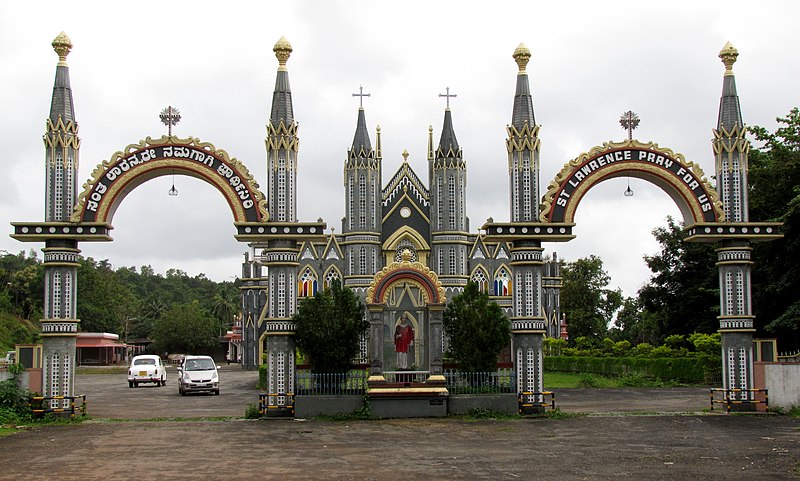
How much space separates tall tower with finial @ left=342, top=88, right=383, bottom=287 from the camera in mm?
48781

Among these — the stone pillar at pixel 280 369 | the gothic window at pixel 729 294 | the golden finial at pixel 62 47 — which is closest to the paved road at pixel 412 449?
the stone pillar at pixel 280 369

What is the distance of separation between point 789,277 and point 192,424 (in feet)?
70.1

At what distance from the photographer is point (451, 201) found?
4931cm

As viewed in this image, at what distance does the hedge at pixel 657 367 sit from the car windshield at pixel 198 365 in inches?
755

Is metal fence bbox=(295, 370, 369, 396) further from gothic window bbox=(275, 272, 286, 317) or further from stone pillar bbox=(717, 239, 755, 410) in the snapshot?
stone pillar bbox=(717, 239, 755, 410)

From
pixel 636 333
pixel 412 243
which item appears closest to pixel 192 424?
pixel 412 243

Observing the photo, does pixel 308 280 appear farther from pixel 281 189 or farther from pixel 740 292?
pixel 740 292

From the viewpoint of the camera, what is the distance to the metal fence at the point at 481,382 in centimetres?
2192

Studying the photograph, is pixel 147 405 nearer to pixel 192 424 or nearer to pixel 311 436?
pixel 192 424

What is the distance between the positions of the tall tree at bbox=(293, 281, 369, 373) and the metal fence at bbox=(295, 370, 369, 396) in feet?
1.40

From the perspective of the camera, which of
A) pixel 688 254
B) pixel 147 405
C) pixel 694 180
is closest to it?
pixel 694 180

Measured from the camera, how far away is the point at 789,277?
3103cm

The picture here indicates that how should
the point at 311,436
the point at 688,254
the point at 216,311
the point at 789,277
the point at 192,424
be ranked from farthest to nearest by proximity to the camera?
1. the point at 216,311
2. the point at 688,254
3. the point at 789,277
4. the point at 192,424
5. the point at 311,436

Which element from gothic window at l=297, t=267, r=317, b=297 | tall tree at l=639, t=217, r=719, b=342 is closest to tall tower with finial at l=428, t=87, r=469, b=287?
gothic window at l=297, t=267, r=317, b=297
